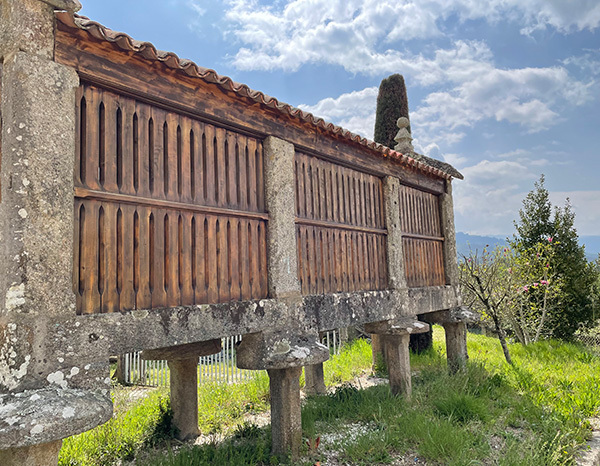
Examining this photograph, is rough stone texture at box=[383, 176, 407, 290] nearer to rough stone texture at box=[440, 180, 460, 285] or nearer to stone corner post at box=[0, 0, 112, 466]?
rough stone texture at box=[440, 180, 460, 285]

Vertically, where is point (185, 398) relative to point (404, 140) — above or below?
below

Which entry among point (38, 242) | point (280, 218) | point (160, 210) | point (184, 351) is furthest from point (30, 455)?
point (280, 218)

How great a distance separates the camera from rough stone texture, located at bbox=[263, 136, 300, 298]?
4352mm

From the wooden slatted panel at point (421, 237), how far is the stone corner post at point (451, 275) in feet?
0.28

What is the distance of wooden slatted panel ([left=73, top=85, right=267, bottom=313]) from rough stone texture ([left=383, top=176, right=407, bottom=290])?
2.42 m

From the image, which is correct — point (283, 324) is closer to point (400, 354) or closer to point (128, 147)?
point (128, 147)

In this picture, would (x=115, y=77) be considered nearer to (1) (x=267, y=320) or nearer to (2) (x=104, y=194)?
(2) (x=104, y=194)

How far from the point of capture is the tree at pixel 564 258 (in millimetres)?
11742

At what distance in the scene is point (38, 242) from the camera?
269 centimetres

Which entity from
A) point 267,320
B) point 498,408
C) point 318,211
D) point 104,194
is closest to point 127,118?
point 104,194

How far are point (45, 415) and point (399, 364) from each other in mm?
4875

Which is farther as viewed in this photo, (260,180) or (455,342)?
(455,342)

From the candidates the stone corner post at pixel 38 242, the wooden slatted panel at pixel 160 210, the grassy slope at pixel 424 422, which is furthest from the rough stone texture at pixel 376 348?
the stone corner post at pixel 38 242

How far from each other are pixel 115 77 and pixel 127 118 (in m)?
0.29
